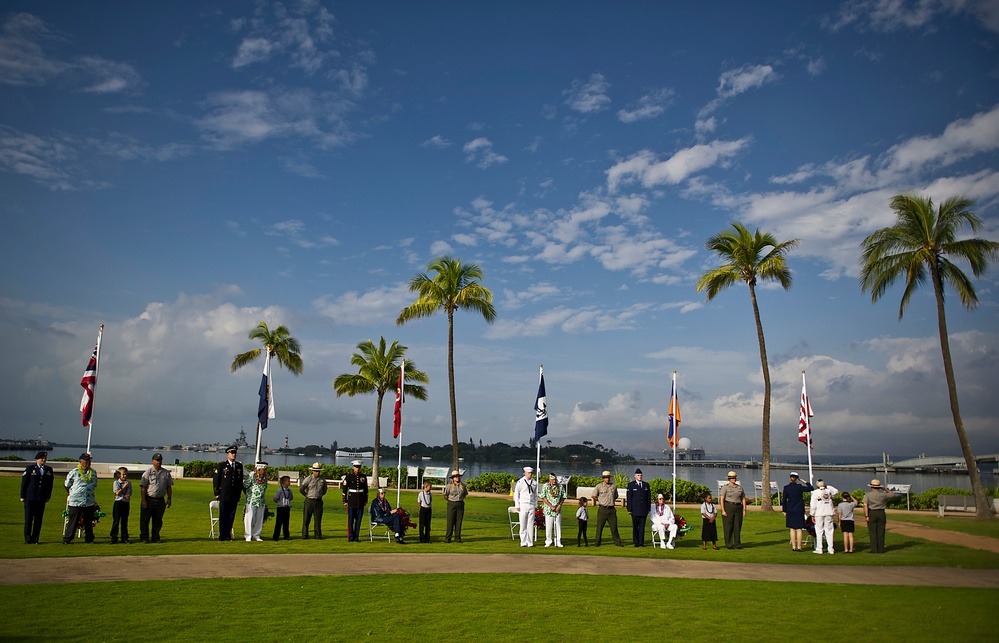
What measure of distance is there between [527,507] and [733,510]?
563 cm

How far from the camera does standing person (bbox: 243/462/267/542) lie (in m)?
17.7

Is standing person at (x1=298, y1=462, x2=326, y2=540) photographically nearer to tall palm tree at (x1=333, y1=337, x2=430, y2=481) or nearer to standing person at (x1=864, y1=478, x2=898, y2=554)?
standing person at (x1=864, y1=478, x2=898, y2=554)

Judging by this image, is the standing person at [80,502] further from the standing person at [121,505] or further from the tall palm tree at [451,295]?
the tall palm tree at [451,295]

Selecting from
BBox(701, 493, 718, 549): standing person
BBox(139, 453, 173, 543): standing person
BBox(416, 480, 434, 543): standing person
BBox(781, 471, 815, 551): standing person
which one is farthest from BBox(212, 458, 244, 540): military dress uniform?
BBox(781, 471, 815, 551): standing person

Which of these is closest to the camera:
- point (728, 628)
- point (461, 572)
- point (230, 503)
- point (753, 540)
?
point (728, 628)

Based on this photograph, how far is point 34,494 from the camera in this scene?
1553 centimetres

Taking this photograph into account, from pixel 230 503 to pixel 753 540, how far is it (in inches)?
592

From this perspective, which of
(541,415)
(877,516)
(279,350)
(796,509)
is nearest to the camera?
(877,516)

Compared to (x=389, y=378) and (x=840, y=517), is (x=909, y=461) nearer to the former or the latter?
(x=389, y=378)

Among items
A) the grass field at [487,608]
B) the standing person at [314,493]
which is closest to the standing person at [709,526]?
the grass field at [487,608]

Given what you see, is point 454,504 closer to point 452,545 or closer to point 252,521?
point 452,545

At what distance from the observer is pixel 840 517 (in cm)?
1812

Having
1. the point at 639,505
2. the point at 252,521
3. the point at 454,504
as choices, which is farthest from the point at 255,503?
the point at 639,505

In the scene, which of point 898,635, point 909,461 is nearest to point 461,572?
point 898,635
